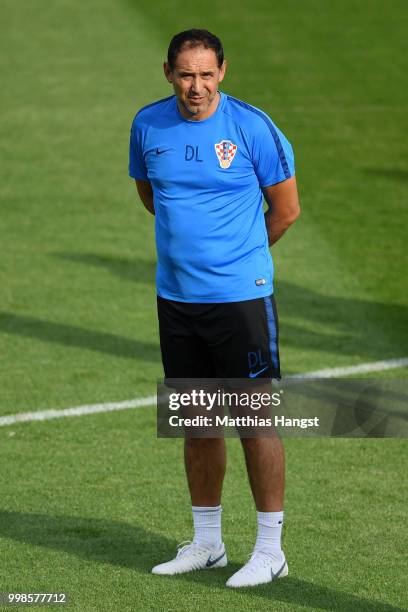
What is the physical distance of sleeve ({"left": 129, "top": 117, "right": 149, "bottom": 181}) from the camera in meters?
5.95

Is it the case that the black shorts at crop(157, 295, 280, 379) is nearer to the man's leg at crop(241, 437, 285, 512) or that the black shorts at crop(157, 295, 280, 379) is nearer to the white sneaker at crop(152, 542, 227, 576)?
the man's leg at crop(241, 437, 285, 512)

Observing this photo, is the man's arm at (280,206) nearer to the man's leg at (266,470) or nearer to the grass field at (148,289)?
the man's leg at (266,470)

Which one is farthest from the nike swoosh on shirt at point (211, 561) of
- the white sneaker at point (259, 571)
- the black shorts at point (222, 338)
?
the black shorts at point (222, 338)

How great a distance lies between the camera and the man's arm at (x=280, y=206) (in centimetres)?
596

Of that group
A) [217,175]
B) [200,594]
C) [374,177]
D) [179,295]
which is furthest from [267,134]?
[374,177]

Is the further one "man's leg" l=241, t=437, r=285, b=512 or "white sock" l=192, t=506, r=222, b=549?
"white sock" l=192, t=506, r=222, b=549

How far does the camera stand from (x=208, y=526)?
20.4ft

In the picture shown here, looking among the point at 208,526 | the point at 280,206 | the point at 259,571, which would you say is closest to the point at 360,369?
the point at 208,526

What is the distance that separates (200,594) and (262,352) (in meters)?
1.03

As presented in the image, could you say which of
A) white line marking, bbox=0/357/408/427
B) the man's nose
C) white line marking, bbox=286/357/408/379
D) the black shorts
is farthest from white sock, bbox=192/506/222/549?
white line marking, bbox=286/357/408/379

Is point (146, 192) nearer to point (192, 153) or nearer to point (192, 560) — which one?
point (192, 153)

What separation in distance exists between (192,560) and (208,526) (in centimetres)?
17

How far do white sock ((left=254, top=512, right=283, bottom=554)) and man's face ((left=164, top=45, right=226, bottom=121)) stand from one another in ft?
5.63

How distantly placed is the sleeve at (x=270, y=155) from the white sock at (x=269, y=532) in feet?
4.59
